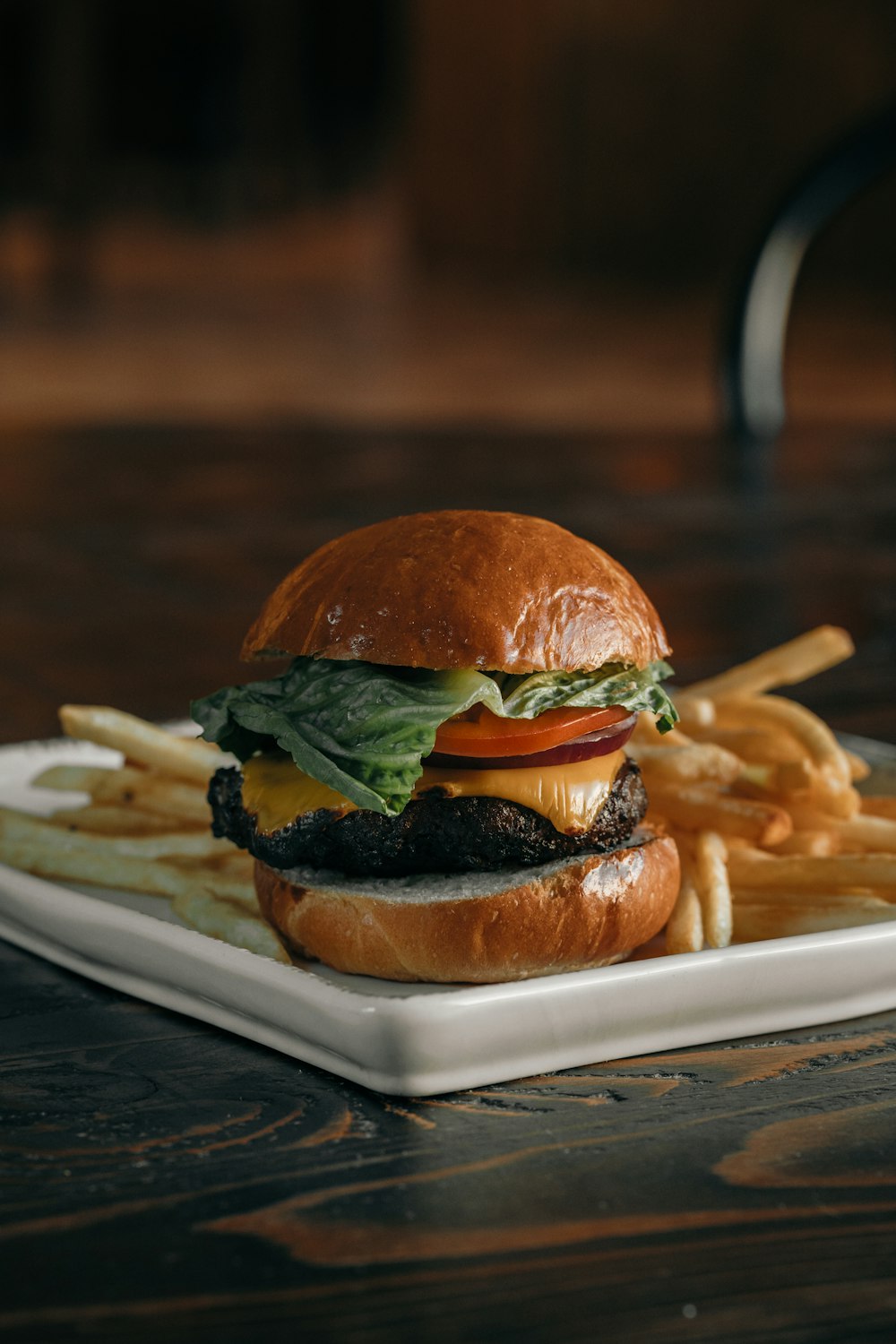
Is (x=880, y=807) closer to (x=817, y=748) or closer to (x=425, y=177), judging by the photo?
(x=817, y=748)

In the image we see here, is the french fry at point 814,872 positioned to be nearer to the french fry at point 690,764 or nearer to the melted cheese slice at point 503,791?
the french fry at point 690,764

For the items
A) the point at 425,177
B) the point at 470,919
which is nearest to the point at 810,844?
the point at 470,919

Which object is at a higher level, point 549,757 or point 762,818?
point 549,757

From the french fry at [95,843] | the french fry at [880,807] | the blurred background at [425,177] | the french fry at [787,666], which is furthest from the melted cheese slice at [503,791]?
the blurred background at [425,177]

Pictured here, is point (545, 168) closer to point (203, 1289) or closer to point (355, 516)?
point (355, 516)

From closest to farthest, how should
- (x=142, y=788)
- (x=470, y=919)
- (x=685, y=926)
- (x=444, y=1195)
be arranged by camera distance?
(x=444, y=1195) → (x=470, y=919) → (x=685, y=926) → (x=142, y=788)

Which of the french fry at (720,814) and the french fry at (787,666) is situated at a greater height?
the french fry at (787,666)
